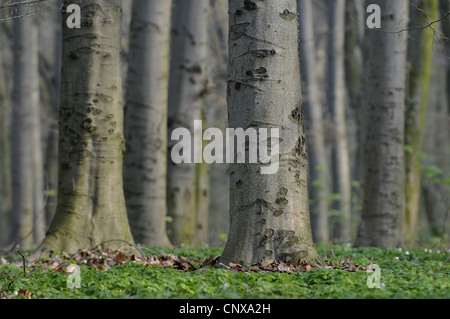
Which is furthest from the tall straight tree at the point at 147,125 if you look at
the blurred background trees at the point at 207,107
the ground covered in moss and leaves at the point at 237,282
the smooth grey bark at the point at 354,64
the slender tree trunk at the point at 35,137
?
the smooth grey bark at the point at 354,64

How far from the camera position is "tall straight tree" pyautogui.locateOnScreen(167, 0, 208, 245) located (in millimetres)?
10570

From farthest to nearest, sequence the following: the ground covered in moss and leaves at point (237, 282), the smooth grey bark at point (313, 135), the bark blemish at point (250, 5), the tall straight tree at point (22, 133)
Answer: the smooth grey bark at point (313, 135)
the tall straight tree at point (22, 133)
the bark blemish at point (250, 5)
the ground covered in moss and leaves at point (237, 282)

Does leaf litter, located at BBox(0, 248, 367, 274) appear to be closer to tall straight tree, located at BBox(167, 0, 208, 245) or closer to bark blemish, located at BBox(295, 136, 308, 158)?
bark blemish, located at BBox(295, 136, 308, 158)

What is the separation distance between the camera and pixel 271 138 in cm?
498

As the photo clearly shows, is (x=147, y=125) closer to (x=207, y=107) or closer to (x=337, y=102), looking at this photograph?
(x=207, y=107)

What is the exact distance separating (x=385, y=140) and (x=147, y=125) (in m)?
3.87

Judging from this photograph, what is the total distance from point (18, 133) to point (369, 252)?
36.9ft

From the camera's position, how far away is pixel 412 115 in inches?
428

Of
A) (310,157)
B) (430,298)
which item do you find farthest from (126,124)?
(310,157)

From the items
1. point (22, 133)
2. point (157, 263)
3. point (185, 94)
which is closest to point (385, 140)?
point (185, 94)

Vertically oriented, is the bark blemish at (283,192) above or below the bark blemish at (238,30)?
below

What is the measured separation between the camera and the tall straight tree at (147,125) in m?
8.98

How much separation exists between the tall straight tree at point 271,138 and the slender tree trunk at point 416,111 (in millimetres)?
5644

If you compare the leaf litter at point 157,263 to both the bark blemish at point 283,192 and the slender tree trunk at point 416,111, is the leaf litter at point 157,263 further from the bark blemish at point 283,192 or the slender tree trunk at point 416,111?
the slender tree trunk at point 416,111
